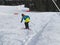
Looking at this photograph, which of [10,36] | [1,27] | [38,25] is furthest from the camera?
[38,25]

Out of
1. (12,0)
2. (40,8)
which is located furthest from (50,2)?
(12,0)

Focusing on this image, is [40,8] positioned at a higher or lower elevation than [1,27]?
lower

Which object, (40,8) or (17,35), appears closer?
(17,35)

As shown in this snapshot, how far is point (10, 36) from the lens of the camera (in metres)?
8.73

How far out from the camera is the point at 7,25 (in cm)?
1109

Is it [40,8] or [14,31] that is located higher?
[14,31]

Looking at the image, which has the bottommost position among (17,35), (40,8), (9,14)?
(40,8)

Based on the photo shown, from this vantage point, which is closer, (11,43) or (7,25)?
(11,43)

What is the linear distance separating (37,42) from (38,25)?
3.34m

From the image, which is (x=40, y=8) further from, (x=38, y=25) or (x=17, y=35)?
(x=17, y=35)

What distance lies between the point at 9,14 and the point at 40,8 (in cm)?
1170

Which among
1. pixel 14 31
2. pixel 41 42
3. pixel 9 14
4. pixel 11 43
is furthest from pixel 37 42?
pixel 9 14

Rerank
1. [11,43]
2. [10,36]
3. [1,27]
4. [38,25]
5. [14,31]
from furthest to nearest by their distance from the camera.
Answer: [38,25] → [1,27] → [14,31] → [10,36] → [11,43]

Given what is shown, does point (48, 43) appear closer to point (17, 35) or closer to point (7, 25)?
point (17, 35)
